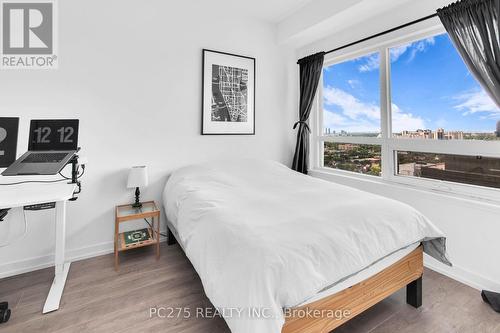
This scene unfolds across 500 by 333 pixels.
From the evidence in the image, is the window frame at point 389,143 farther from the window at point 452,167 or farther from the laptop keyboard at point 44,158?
the laptop keyboard at point 44,158

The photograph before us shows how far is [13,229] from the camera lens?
2.11 metres

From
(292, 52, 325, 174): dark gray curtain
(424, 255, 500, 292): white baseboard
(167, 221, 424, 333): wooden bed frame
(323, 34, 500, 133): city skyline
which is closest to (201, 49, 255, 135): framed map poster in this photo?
(292, 52, 325, 174): dark gray curtain

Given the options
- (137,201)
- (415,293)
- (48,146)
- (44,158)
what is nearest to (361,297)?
(415,293)

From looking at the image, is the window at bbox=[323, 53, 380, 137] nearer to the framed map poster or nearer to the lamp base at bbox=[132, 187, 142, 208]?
the framed map poster

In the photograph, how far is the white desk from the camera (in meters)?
1.40

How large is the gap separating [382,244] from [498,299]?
3.70 ft

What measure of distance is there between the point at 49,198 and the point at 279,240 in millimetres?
1390

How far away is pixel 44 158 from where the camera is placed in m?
1.68

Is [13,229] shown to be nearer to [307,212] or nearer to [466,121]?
[307,212]

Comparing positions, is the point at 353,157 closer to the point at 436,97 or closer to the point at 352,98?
the point at 352,98

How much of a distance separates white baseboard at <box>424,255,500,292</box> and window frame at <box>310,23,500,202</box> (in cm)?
61

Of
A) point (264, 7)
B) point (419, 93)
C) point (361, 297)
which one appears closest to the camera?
point (361, 297)

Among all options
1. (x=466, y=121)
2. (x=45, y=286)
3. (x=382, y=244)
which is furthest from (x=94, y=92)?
(x=466, y=121)

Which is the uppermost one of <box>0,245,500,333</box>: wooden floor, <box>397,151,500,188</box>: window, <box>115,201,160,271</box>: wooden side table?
<box>397,151,500,188</box>: window
